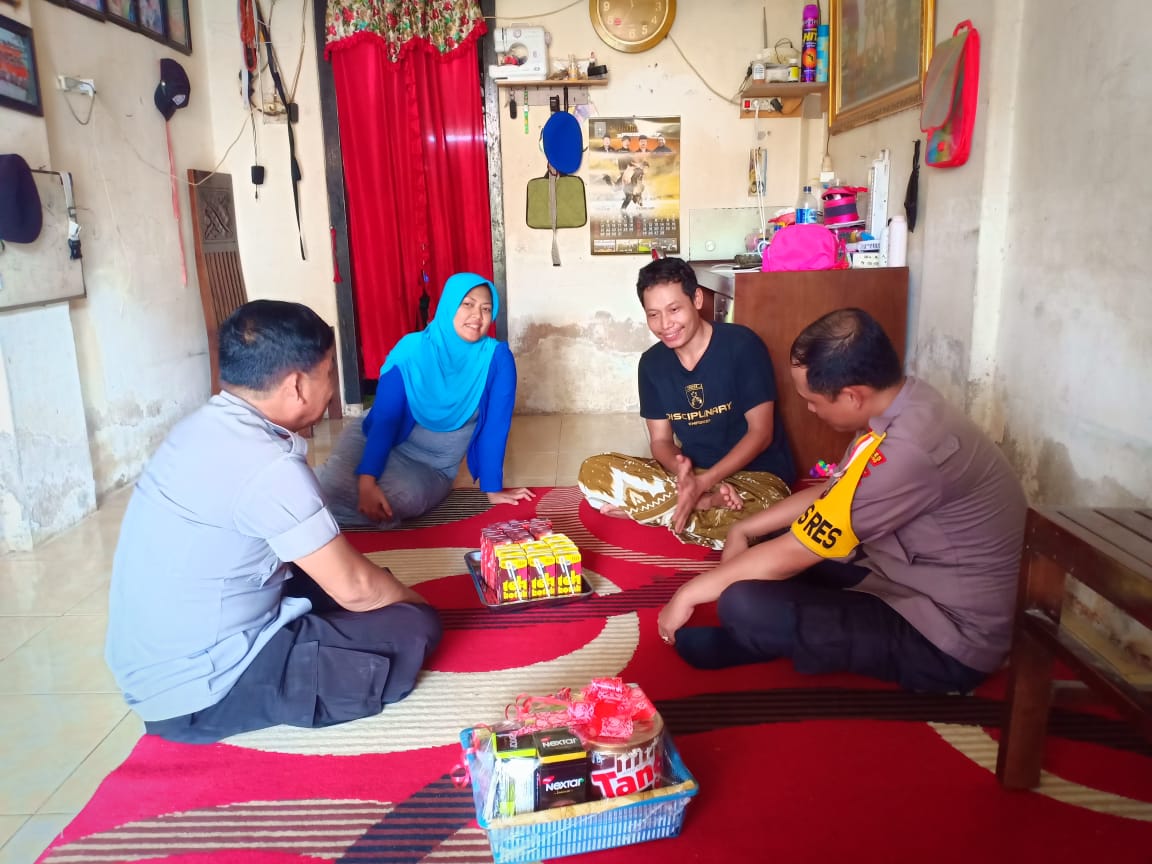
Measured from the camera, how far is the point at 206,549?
62.4 inches

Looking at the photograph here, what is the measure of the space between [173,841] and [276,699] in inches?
13.0

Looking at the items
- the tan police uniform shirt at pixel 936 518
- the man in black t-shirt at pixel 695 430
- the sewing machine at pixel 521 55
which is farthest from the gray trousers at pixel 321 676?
the sewing machine at pixel 521 55

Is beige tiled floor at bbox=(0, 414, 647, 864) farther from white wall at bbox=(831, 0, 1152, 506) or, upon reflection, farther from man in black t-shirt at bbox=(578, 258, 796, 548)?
white wall at bbox=(831, 0, 1152, 506)

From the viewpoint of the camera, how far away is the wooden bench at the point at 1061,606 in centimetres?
114

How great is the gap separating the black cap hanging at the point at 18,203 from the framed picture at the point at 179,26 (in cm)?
152

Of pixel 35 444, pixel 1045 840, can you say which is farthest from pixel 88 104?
pixel 1045 840

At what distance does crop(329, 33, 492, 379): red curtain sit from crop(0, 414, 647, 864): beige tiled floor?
182 cm

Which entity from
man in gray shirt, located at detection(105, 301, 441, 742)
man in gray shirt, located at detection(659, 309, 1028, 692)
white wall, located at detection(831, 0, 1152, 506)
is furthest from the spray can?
man in gray shirt, located at detection(105, 301, 441, 742)

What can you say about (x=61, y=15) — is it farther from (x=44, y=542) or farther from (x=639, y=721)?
(x=639, y=721)

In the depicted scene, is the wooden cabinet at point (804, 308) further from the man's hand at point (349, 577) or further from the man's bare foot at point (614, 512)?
the man's hand at point (349, 577)

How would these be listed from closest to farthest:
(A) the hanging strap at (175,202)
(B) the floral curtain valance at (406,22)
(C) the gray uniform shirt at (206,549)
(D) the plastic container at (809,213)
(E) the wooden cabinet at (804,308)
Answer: (C) the gray uniform shirt at (206,549) → (E) the wooden cabinet at (804,308) → (D) the plastic container at (809,213) → (A) the hanging strap at (175,202) → (B) the floral curtain valance at (406,22)

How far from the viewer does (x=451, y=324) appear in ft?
9.95

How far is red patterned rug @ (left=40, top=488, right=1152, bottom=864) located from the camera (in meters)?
1.39

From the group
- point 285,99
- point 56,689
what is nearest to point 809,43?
point 285,99
